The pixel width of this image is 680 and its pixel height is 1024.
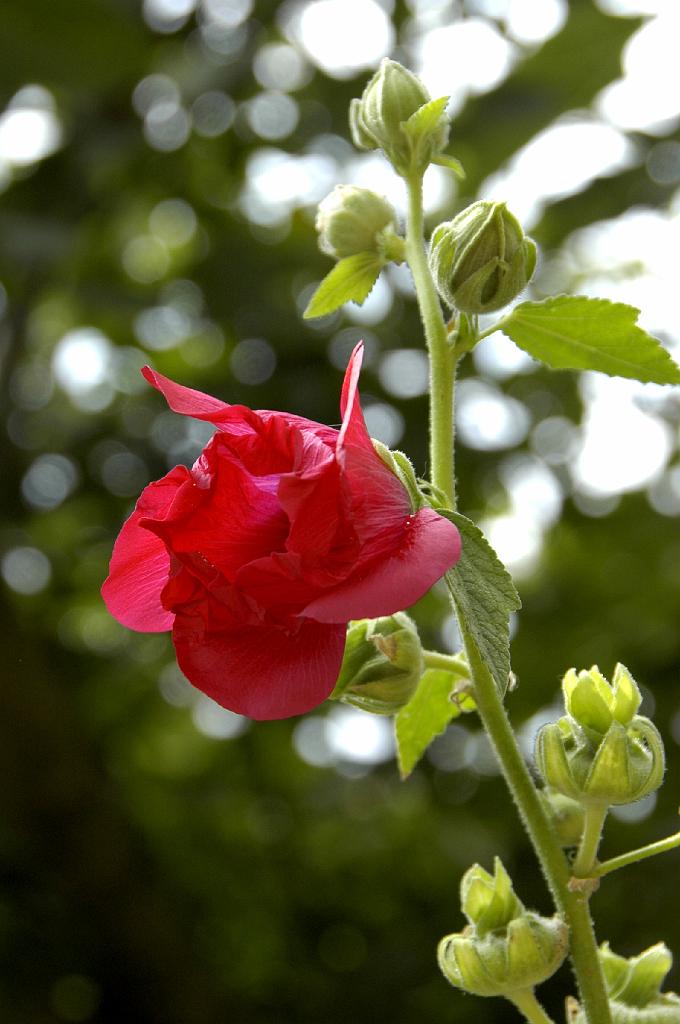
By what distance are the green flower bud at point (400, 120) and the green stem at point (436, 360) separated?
0.07 ft

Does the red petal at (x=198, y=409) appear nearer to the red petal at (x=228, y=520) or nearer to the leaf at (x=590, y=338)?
the red petal at (x=228, y=520)

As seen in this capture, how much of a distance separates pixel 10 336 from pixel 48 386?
0.73 m

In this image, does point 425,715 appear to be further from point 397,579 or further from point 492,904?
point 397,579

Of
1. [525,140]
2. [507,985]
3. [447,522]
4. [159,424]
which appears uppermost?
[447,522]

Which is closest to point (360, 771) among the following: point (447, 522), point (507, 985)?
point (507, 985)

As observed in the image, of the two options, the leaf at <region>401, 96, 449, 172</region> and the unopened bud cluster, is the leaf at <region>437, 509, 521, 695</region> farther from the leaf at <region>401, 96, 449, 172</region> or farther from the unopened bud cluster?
the leaf at <region>401, 96, 449, 172</region>

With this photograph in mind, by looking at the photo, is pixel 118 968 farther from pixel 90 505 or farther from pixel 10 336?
pixel 10 336

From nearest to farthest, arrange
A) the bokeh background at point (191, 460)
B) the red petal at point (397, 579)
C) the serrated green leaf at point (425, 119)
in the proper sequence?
the red petal at point (397, 579), the serrated green leaf at point (425, 119), the bokeh background at point (191, 460)

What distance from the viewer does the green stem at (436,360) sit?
0.73 m

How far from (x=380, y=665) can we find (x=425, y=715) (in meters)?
0.14

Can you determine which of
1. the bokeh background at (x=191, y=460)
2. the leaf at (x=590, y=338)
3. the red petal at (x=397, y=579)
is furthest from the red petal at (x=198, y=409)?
the bokeh background at (x=191, y=460)

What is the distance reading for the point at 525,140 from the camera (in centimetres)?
230

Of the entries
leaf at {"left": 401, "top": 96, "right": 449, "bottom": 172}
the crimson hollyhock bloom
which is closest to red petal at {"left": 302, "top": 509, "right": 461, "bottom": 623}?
the crimson hollyhock bloom

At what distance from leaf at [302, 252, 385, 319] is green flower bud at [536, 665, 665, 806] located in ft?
1.07
